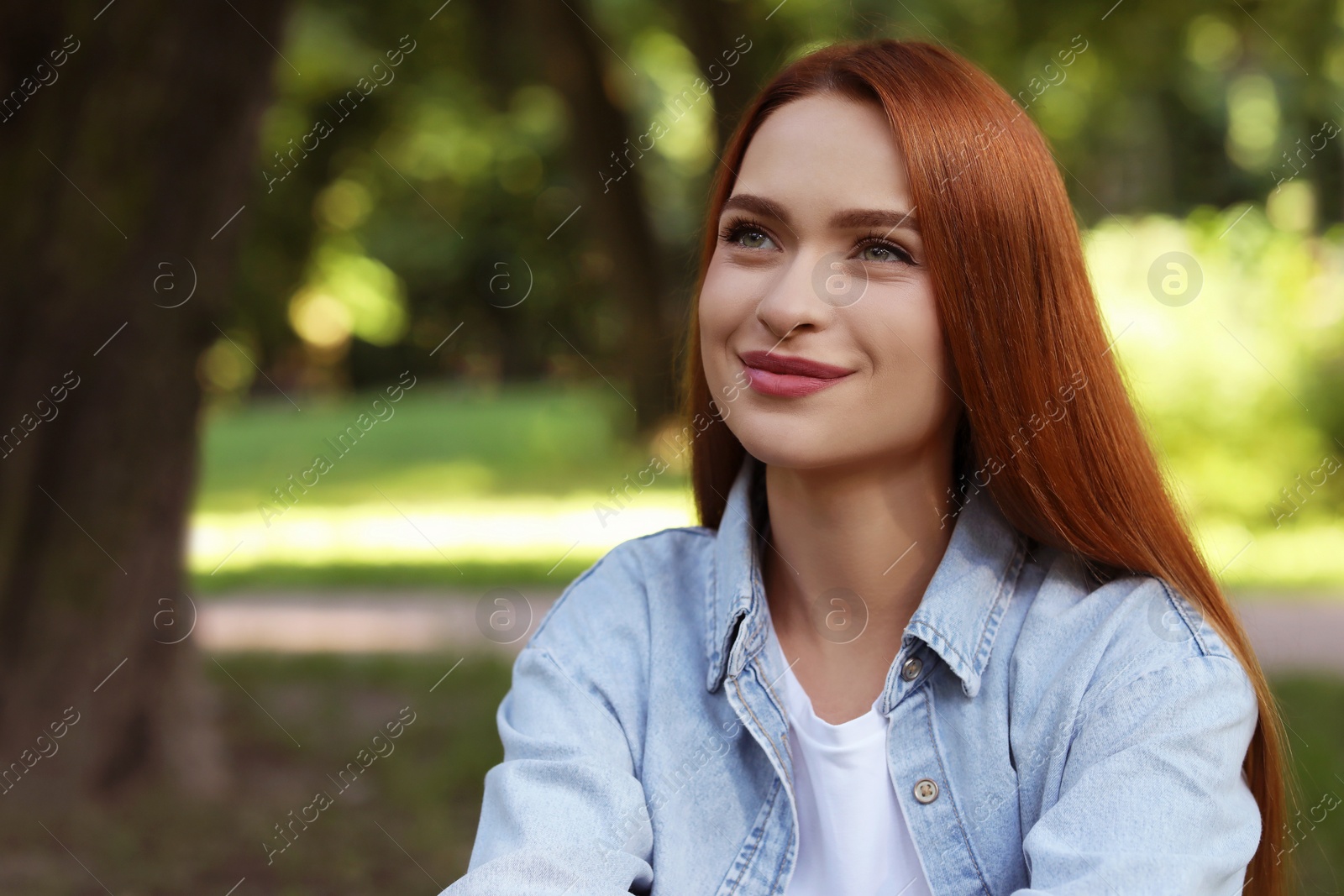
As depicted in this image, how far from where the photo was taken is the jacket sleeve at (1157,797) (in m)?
1.56

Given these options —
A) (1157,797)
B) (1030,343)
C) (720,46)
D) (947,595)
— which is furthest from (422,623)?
(1157,797)

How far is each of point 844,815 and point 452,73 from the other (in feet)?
39.9

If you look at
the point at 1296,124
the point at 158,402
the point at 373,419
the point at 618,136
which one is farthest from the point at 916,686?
the point at 373,419

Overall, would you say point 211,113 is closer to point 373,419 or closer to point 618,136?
point 618,136

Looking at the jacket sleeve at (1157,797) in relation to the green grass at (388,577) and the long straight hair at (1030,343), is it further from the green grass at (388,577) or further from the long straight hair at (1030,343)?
the green grass at (388,577)

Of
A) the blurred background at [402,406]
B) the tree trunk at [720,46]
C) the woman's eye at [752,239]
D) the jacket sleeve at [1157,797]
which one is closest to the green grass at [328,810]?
the blurred background at [402,406]

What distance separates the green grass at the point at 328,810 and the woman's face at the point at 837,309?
8.01ft

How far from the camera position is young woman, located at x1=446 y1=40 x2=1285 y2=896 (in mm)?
1802

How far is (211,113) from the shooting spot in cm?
455

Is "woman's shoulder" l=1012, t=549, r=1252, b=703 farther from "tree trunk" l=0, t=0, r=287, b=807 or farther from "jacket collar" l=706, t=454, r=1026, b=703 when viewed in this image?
"tree trunk" l=0, t=0, r=287, b=807

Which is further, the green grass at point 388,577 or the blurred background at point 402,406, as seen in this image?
the green grass at point 388,577

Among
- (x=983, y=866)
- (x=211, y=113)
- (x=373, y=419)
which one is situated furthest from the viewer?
(x=373, y=419)

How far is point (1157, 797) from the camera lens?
160 centimetres

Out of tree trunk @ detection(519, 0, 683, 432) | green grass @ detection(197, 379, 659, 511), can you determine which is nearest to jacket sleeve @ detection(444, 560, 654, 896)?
tree trunk @ detection(519, 0, 683, 432)
